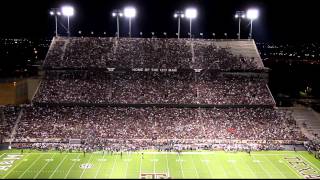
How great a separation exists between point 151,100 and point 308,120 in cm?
1881

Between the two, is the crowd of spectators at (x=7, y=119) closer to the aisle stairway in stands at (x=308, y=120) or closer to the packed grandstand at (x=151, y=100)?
the packed grandstand at (x=151, y=100)

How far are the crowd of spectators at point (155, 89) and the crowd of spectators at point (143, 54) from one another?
1.53 meters

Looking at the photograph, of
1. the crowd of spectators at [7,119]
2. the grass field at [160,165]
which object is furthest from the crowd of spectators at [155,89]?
the grass field at [160,165]

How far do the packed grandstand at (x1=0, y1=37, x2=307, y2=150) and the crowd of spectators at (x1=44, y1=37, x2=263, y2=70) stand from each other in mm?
132

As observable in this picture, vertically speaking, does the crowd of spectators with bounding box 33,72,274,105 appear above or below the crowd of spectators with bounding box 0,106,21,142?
above

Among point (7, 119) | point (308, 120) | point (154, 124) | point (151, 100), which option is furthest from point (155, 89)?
point (308, 120)

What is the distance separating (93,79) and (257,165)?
24.6m

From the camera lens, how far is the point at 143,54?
49.0 m

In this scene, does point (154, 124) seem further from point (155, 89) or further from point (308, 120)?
point (308, 120)

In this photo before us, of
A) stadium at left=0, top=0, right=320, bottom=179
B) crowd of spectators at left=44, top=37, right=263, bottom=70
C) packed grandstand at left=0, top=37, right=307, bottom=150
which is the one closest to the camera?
stadium at left=0, top=0, right=320, bottom=179

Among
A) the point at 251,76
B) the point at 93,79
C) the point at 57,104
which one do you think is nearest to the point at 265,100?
the point at 251,76

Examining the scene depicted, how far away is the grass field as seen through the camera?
87.4 ft

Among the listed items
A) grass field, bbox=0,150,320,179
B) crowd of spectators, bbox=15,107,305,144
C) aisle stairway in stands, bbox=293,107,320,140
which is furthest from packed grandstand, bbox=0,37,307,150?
grass field, bbox=0,150,320,179

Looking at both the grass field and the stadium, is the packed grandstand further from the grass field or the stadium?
the grass field
